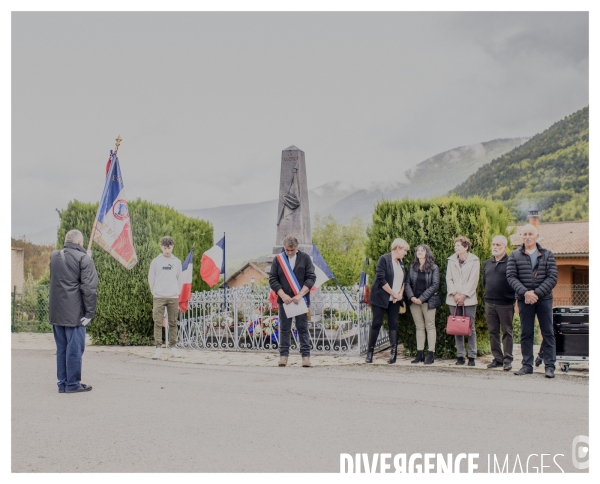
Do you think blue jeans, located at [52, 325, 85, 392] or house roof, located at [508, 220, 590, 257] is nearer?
blue jeans, located at [52, 325, 85, 392]

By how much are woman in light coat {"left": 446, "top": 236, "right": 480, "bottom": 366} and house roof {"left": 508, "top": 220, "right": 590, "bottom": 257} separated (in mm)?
29624

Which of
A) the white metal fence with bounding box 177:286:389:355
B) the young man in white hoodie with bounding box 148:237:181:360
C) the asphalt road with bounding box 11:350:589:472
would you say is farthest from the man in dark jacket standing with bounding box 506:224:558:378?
the young man in white hoodie with bounding box 148:237:181:360

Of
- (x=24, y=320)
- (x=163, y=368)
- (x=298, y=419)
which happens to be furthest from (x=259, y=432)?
(x=24, y=320)

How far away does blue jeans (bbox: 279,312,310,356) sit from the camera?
29.3ft

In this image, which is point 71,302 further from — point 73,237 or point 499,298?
point 499,298

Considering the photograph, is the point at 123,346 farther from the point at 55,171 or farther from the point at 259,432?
the point at 55,171

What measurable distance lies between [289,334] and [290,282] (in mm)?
756

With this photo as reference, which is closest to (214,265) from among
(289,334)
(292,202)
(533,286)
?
(292,202)

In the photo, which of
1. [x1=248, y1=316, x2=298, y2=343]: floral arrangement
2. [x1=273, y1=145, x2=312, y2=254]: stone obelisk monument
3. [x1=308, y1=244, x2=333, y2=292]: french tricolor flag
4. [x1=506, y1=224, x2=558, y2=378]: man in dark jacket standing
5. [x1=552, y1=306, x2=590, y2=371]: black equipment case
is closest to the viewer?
[x1=506, y1=224, x2=558, y2=378]: man in dark jacket standing

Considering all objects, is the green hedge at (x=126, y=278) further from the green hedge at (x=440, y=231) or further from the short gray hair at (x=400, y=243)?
the short gray hair at (x=400, y=243)

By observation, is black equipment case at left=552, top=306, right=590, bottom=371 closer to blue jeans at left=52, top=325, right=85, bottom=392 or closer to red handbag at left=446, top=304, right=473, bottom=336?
red handbag at left=446, top=304, right=473, bottom=336

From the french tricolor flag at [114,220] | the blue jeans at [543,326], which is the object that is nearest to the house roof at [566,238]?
the blue jeans at [543,326]

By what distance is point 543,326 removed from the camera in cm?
810

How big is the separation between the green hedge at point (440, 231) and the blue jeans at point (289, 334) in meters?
1.44
